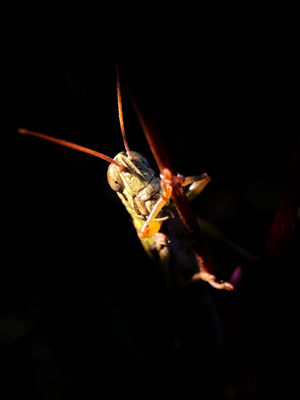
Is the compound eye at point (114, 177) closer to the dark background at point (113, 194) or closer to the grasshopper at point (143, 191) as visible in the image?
the grasshopper at point (143, 191)

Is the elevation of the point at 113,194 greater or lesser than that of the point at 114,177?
lesser

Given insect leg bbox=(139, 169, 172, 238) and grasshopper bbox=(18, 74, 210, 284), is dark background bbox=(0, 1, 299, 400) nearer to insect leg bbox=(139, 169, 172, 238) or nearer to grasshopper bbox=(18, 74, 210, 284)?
grasshopper bbox=(18, 74, 210, 284)

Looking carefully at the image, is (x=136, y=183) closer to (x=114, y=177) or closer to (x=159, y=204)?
(x=114, y=177)

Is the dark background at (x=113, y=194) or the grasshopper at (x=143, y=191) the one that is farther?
the dark background at (x=113, y=194)

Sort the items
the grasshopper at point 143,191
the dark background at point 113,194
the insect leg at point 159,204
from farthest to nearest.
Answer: the dark background at point 113,194 < the grasshopper at point 143,191 < the insect leg at point 159,204

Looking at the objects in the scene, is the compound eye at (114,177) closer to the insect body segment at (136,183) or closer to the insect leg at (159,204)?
the insect body segment at (136,183)

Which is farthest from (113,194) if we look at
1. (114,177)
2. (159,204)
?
(159,204)

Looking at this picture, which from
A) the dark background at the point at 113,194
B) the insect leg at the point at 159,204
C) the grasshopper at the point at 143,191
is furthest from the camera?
the dark background at the point at 113,194

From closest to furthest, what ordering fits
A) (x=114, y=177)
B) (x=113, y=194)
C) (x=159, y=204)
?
(x=159, y=204), (x=114, y=177), (x=113, y=194)

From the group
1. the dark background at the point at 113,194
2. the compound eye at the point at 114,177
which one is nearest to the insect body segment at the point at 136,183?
the compound eye at the point at 114,177
